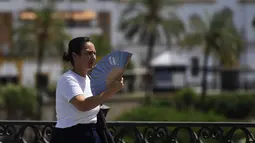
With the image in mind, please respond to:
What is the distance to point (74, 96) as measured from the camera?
6234mm

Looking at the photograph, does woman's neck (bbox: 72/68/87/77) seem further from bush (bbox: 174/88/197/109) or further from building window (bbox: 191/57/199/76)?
building window (bbox: 191/57/199/76)

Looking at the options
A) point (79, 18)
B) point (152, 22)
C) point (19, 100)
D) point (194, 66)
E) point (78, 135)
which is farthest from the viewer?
point (79, 18)

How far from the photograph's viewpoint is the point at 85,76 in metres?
6.42

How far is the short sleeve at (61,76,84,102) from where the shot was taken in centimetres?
625

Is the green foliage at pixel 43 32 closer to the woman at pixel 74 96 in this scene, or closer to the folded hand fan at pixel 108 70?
the woman at pixel 74 96

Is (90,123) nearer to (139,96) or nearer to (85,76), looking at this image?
(85,76)

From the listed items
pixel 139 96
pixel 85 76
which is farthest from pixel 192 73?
pixel 85 76


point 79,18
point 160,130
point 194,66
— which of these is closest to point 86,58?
point 160,130

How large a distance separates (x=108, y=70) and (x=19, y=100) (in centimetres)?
4761

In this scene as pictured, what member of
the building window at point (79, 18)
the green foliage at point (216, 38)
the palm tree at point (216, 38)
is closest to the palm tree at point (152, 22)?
the green foliage at point (216, 38)

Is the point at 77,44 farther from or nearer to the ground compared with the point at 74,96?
farther from the ground

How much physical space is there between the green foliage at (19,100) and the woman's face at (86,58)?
47.0 m

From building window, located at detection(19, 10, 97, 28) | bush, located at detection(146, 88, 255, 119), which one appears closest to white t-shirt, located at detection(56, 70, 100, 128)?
bush, located at detection(146, 88, 255, 119)

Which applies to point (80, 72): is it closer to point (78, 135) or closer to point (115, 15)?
point (78, 135)
